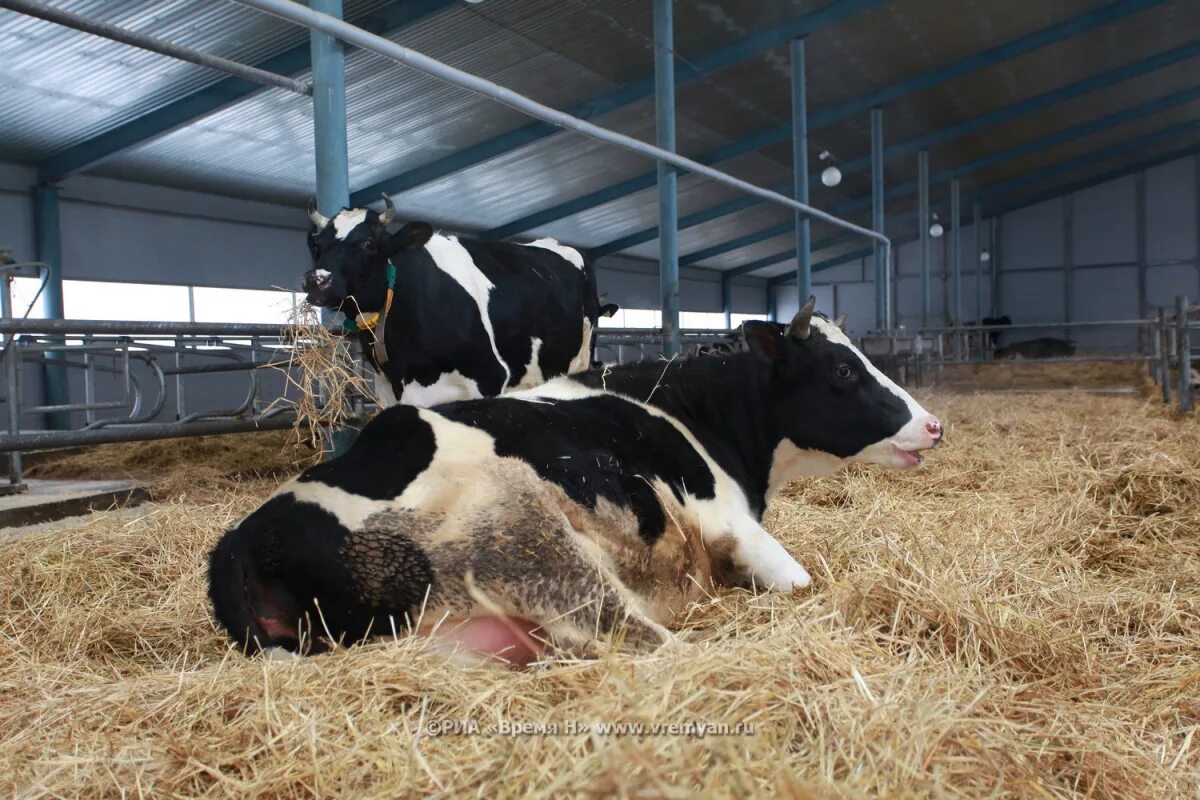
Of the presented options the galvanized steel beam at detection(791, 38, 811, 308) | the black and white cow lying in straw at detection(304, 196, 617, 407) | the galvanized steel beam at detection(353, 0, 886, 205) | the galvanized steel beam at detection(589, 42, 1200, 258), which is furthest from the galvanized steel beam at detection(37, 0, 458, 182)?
the galvanized steel beam at detection(589, 42, 1200, 258)

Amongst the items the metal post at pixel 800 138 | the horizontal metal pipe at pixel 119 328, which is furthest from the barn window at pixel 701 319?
the horizontal metal pipe at pixel 119 328

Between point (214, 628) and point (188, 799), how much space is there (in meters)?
1.25

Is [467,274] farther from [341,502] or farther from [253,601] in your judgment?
[253,601]

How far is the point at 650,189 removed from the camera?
19453 millimetres

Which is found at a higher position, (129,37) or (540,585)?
(129,37)

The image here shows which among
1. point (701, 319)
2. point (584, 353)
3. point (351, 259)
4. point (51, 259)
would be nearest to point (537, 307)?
point (584, 353)

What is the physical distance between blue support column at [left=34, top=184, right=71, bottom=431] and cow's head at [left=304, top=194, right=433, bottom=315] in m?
9.57

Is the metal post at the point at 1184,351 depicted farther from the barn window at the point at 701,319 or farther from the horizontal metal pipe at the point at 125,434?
the barn window at the point at 701,319

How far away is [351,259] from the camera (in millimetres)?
5125

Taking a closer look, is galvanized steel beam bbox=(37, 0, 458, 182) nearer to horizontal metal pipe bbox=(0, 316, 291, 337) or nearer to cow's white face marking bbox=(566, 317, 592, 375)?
cow's white face marking bbox=(566, 317, 592, 375)

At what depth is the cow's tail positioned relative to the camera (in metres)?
2.20

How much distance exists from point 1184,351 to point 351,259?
872cm

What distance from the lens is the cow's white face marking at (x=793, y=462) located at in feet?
11.5

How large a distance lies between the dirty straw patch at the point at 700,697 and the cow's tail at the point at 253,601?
78 millimetres
